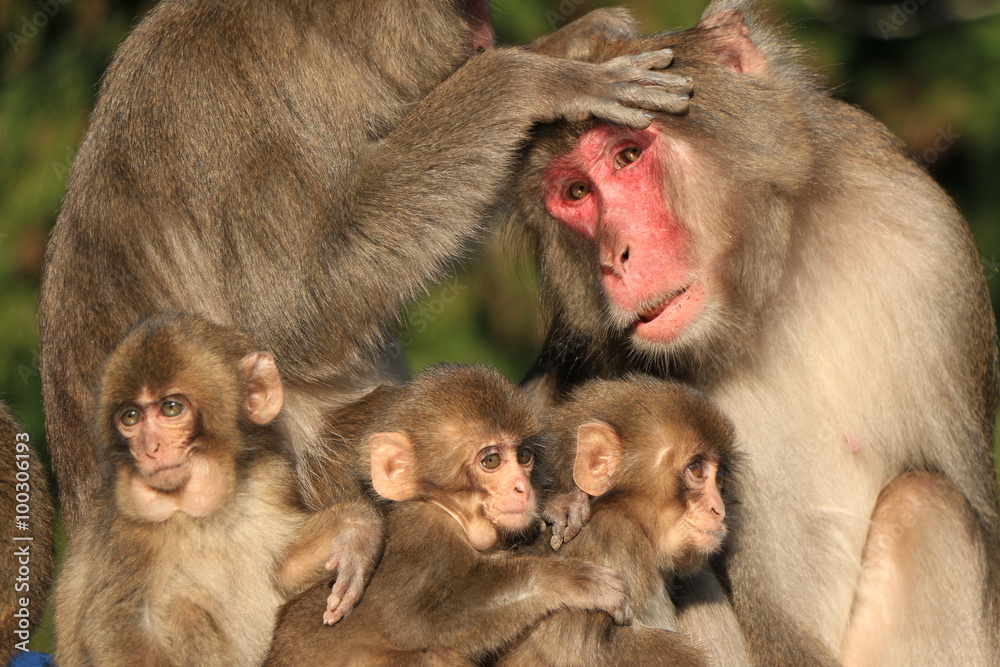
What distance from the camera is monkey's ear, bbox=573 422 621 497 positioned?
3650mm

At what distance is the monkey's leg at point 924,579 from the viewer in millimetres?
4027

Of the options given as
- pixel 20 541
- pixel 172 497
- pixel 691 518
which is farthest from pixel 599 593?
pixel 20 541

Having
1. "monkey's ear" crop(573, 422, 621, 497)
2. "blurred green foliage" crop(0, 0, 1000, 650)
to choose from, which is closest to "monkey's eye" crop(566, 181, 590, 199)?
"monkey's ear" crop(573, 422, 621, 497)

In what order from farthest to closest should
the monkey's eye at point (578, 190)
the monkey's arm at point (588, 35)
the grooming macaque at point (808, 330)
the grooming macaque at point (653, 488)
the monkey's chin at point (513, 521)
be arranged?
the monkey's arm at point (588, 35) < the monkey's eye at point (578, 190) < the grooming macaque at point (808, 330) < the grooming macaque at point (653, 488) < the monkey's chin at point (513, 521)

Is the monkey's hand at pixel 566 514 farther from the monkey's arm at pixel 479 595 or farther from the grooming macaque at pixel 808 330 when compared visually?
the grooming macaque at pixel 808 330

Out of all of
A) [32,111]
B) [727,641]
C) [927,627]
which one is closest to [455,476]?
[727,641]

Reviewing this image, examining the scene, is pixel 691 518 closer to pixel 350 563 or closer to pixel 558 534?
pixel 558 534

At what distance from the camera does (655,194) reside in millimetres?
3986

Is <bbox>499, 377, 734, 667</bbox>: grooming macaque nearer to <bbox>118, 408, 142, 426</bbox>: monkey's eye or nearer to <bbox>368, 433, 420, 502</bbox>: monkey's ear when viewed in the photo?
<bbox>368, 433, 420, 502</bbox>: monkey's ear

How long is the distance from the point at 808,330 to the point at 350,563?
5.64 ft

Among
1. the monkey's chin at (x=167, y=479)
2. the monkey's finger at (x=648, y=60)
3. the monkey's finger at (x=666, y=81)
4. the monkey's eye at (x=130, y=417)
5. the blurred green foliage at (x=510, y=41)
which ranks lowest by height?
the blurred green foliage at (x=510, y=41)

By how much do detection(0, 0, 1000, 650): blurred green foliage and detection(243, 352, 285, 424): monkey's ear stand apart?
3.04 meters

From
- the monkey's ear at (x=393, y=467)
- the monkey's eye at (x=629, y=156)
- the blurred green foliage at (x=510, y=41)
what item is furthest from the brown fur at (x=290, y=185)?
the blurred green foliage at (x=510, y=41)

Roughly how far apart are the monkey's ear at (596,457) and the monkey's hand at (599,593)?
0.32 metres
